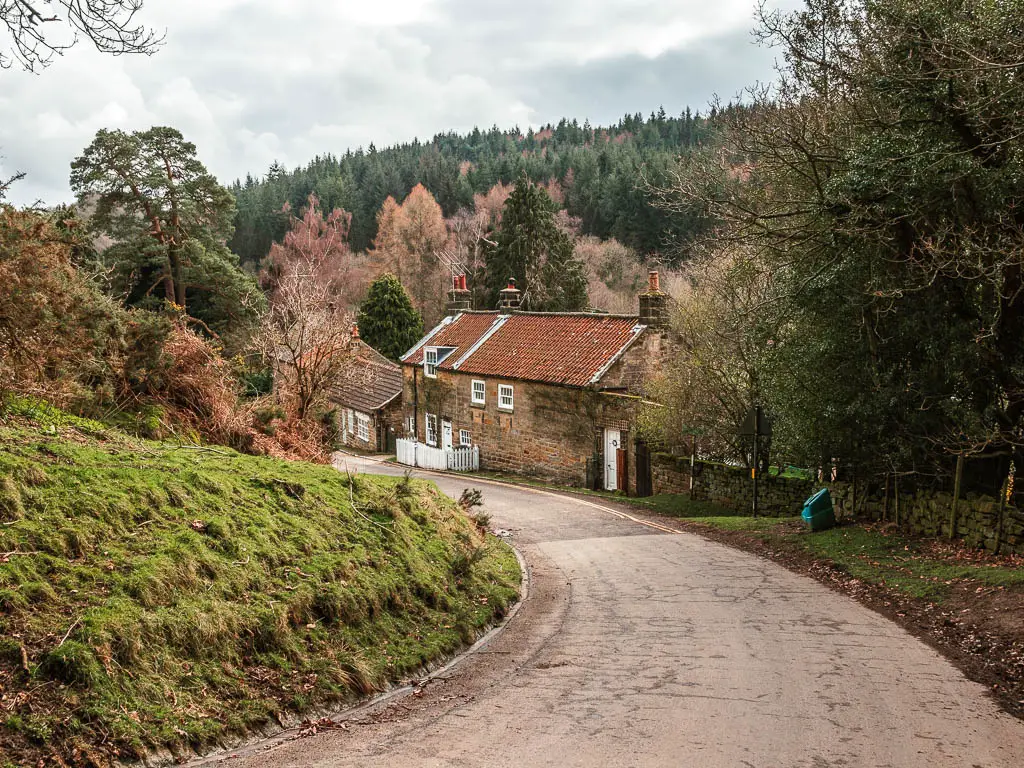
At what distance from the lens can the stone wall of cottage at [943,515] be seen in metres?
15.4

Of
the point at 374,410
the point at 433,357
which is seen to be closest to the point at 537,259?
the point at 374,410

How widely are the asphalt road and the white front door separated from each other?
15714mm

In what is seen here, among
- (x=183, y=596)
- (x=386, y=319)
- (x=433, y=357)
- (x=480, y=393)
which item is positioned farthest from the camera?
(x=386, y=319)

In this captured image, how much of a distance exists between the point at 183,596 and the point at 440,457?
29606mm

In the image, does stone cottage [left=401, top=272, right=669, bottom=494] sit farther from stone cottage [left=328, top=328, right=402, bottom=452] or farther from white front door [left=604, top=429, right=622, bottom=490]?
stone cottage [left=328, top=328, right=402, bottom=452]

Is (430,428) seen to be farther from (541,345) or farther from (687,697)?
(687,697)

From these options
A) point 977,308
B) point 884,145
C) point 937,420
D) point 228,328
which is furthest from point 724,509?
point 228,328

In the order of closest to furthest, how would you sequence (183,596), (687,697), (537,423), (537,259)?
(183,596) < (687,697) < (537,423) < (537,259)

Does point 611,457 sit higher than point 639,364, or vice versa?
point 639,364

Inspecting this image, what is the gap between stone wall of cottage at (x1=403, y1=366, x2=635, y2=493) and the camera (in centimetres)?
3153

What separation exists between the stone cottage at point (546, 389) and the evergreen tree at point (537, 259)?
1839 cm

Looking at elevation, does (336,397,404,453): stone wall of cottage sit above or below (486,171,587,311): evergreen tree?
below

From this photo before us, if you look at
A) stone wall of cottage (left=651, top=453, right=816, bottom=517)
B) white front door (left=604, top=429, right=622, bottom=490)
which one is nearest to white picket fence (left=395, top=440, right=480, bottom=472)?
white front door (left=604, top=429, right=622, bottom=490)

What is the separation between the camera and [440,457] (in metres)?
38.3
